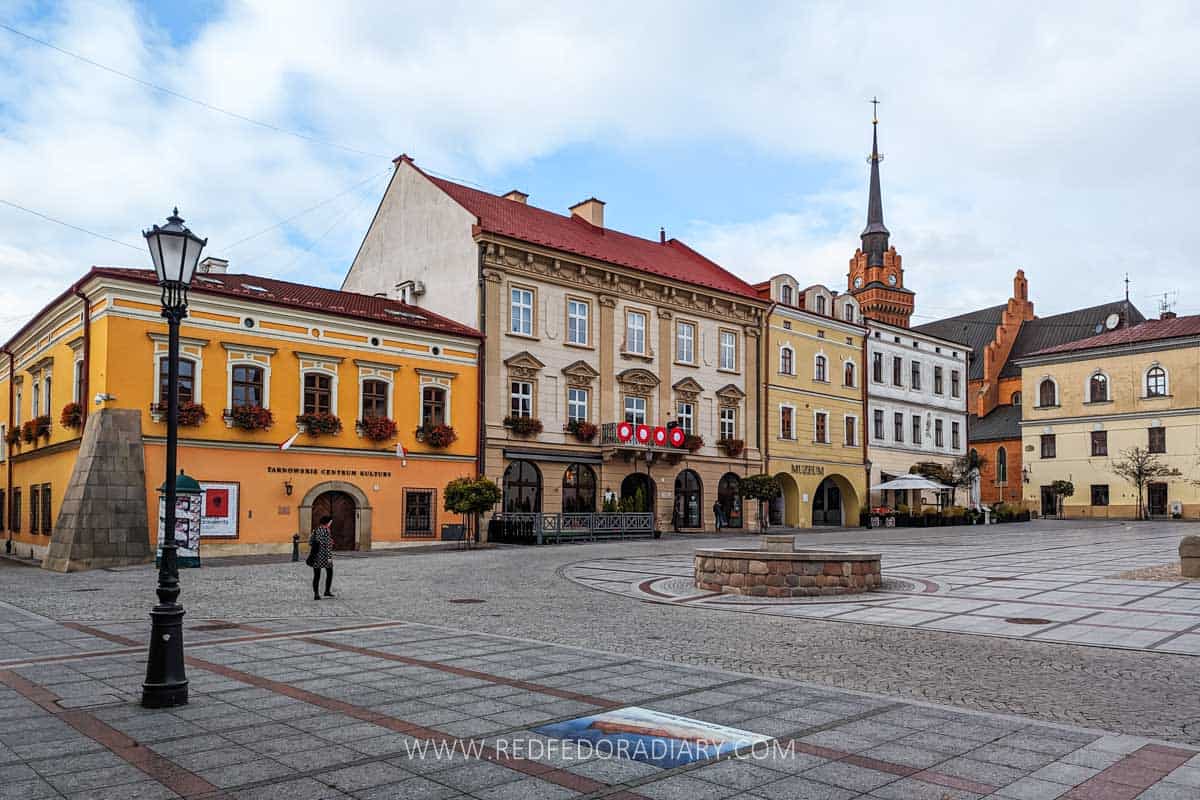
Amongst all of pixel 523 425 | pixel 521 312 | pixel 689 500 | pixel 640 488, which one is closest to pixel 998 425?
pixel 689 500

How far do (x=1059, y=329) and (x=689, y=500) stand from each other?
52.4 meters

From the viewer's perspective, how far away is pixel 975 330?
281 ft

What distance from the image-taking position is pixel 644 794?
577cm

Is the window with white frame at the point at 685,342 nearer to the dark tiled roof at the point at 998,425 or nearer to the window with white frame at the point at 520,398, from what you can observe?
the window with white frame at the point at 520,398

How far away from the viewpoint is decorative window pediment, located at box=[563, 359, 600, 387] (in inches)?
1515

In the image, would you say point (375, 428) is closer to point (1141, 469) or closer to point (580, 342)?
point (580, 342)

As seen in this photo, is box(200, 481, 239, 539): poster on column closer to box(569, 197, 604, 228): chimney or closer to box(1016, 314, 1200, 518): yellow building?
box(569, 197, 604, 228): chimney

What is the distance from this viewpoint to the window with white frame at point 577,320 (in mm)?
38719

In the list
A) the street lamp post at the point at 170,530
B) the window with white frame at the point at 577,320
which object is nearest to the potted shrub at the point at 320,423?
the window with white frame at the point at 577,320

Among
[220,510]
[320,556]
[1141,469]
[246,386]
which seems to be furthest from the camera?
[1141,469]

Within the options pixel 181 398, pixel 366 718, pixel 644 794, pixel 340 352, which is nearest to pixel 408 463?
pixel 340 352

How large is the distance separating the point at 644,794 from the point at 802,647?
6.25 meters

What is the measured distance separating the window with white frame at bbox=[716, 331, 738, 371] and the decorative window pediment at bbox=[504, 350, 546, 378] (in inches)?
424

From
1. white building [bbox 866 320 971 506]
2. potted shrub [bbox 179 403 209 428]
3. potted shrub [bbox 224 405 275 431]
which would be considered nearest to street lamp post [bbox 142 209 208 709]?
potted shrub [bbox 179 403 209 428]
